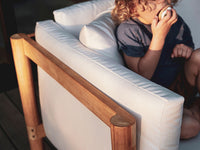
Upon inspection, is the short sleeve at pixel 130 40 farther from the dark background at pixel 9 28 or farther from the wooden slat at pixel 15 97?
the dark background at pixel 9 28

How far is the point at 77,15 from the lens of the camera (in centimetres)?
140

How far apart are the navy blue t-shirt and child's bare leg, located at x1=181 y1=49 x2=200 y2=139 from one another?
0.07m

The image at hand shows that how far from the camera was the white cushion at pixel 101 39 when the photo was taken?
3.83ft

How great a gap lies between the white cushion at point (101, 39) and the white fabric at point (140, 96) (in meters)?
0.04

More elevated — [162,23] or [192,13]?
[162,23]

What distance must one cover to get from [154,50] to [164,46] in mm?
196

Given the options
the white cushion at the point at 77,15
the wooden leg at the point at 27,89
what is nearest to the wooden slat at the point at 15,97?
the wooden leg at the point at 27,89

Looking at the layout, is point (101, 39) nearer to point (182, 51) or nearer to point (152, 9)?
point (152, 9)

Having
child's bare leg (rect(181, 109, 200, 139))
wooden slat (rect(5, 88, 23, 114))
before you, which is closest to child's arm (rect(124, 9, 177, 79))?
child's bare leg (rect(181, 109, 200, 139))

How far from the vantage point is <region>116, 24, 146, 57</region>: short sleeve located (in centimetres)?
123


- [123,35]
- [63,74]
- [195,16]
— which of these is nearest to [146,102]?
[63,74]

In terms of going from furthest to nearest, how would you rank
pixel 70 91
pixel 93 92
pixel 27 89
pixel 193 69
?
pixel 27 89, pixel 193 69, pixel 70 91, pixel 93 92

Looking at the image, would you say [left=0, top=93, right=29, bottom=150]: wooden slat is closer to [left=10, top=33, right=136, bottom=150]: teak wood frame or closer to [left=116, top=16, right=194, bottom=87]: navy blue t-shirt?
[left=10, top=33, right=136, bottom=150]: teak wood frame

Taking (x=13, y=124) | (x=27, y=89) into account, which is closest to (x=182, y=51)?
(x=27, y=89)
